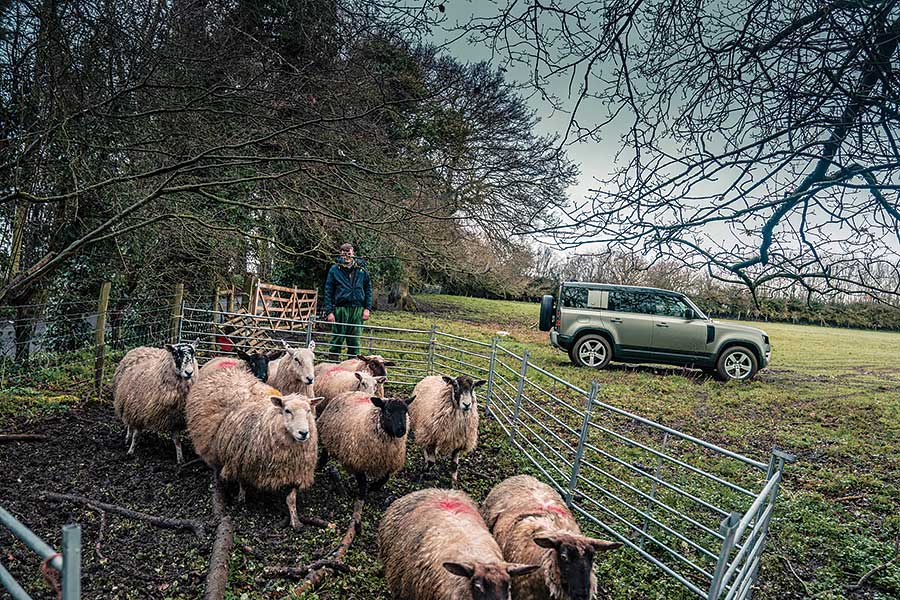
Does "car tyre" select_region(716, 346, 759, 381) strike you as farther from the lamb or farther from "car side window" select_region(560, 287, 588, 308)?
the lamb

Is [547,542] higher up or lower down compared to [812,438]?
higher up

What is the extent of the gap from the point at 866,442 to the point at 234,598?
817 cm

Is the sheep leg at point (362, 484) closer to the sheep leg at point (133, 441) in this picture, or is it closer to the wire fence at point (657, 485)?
the wire fence at point (657, 485)

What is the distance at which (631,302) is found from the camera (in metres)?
11.9

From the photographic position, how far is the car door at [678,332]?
11.4 m

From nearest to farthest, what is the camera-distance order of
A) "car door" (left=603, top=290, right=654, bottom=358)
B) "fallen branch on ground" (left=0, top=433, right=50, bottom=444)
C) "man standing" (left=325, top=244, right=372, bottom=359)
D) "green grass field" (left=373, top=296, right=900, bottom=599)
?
"green grass field" (left=373, top=296, right=900, bottom=599) → "fallen branch on ground" (left=0, top=433, right=50, bottom=444) → "man standing" (left=325, top=244, right=372, bottom=359) → "car door" (left=603, top=290, right=654, bottom=358)

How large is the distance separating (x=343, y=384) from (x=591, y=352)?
7.06 meters

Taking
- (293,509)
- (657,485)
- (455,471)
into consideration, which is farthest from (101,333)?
(657,485)

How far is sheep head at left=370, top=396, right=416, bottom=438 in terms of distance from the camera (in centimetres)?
489

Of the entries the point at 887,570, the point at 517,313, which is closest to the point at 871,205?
the point at 887,570

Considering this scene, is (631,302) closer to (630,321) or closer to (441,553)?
(630,321)

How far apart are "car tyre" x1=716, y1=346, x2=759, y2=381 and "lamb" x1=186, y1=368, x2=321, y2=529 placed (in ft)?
32.2

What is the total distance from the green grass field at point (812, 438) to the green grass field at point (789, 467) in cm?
2

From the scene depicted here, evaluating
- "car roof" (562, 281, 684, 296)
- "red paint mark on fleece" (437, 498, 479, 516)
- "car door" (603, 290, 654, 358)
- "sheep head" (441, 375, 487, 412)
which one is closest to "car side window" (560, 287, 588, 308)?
"car roof" (562, 281, 684, 296)
